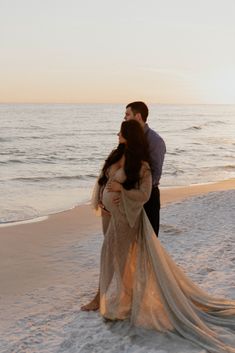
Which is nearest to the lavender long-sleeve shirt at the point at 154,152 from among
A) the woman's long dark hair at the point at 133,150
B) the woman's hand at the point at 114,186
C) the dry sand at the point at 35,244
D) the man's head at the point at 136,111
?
the man's head at the point at 136,111

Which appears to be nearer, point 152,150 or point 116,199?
point 116,199

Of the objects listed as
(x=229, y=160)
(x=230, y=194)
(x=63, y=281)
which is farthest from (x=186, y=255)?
(x=229, y=160)

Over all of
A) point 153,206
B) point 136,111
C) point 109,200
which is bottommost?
point 153,206

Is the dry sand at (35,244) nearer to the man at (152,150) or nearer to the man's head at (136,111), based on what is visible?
the man at (152,150)

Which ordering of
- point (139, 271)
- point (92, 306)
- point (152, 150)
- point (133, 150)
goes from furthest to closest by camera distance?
point (92, 306) < point (152, 150) < point (139, 271) < point (133, 150)

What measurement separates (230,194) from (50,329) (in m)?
8.15

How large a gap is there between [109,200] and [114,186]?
140 millimetres

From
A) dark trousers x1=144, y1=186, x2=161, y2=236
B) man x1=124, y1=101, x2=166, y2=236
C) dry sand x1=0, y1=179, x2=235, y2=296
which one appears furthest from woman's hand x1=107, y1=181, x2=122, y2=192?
dry sand x1=0, y1=179, x2=235, y2=296

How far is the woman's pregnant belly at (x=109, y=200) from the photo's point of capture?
4497 millimetres

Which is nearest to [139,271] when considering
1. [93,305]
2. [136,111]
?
[93,305]

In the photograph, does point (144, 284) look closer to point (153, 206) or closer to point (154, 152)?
point (153, 206)

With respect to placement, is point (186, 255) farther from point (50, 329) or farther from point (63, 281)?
point (50, 329)

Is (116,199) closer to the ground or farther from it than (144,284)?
farther from it

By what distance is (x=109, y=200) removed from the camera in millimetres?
4508
